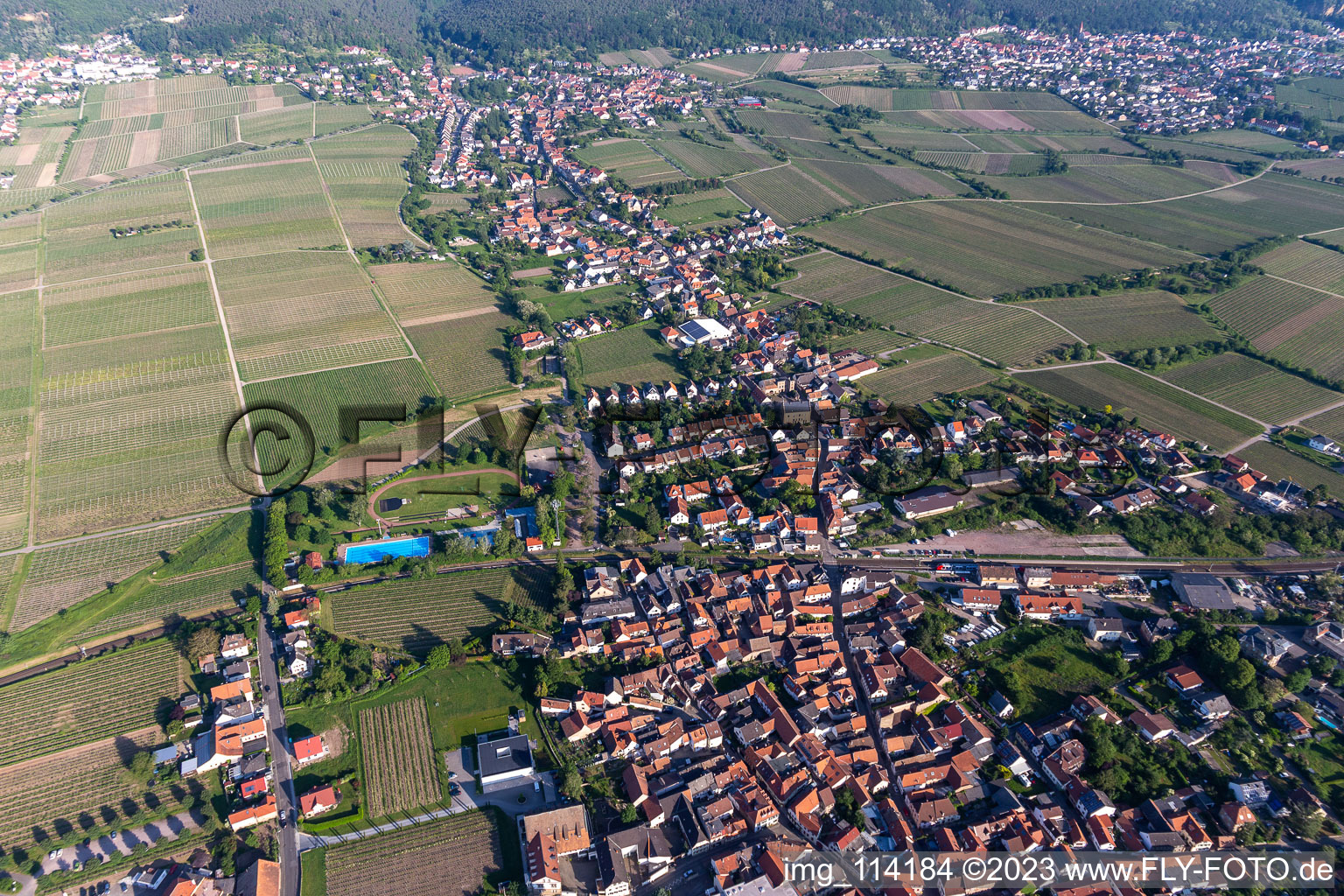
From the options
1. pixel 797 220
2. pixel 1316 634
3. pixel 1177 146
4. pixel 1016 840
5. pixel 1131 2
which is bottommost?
pixel 1016 840

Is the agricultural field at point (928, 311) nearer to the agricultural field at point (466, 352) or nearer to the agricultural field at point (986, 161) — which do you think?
the agricultural field at point (466, 352)

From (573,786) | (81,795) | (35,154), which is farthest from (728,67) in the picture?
(81,795)

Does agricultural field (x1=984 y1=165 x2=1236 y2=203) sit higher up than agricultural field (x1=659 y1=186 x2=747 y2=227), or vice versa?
agricultural field (x1=984 y1=165 x2=1236 y2=203)

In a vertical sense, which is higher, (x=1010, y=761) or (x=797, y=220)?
(x=797, y=220)

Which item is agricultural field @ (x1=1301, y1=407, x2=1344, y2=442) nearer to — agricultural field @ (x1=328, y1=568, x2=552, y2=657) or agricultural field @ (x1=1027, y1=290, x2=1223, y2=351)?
agricultural field @ (x1=1027, y1=290, x2=1223, y2=351)

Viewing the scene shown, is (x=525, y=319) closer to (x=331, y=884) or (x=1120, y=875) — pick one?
(x=331, y=884)

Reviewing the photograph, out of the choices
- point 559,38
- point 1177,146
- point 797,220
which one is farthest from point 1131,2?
point 797,220

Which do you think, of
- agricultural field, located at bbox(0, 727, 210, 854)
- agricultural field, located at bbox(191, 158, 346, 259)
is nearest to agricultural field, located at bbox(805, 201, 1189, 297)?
agricultural field, located at bbox(191, 158, 346, 259)
